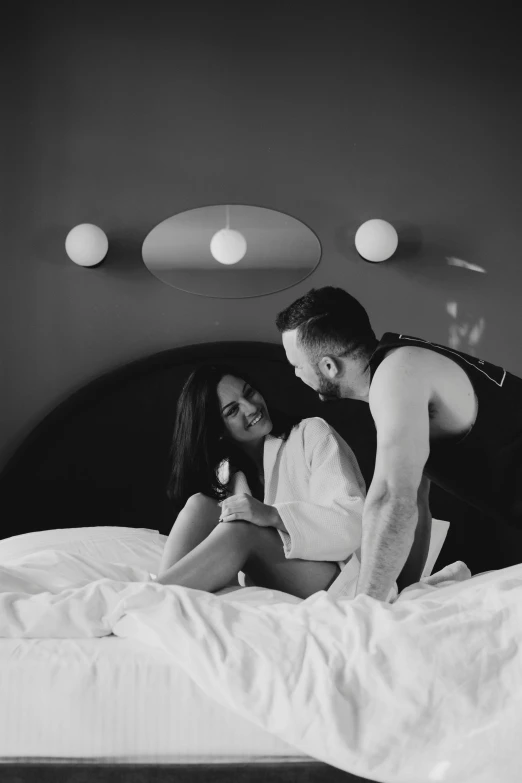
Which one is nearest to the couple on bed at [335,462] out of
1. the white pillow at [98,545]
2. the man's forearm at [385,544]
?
the man's forearm at [385,544]

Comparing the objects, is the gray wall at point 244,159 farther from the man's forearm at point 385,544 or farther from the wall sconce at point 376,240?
the man's forearm at point 385,544

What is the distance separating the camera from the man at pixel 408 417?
1.55m

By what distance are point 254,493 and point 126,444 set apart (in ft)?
2.15

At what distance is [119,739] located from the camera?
121cm

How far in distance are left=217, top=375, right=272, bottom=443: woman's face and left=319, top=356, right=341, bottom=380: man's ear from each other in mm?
552

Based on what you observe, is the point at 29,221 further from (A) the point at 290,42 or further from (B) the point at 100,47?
(A) the point at 290,42

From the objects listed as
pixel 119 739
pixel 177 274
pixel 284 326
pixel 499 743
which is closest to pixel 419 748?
pixel 499 743

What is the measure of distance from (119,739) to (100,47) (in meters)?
2.79

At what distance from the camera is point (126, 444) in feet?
9.60

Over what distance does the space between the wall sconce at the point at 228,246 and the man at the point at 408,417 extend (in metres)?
1.23

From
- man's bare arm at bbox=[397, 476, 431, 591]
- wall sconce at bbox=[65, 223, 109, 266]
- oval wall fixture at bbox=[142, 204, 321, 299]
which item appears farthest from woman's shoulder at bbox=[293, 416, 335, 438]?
wall sconce at bbox=[65, 223, 109, 266]

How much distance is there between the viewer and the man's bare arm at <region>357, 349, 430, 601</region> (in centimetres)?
154

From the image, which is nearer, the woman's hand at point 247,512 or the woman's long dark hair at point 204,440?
the woman's hand at point 247,512

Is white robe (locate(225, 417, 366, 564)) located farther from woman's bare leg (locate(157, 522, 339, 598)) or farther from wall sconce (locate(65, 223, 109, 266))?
wall sconce (locate(65, 223, 109, 266))
